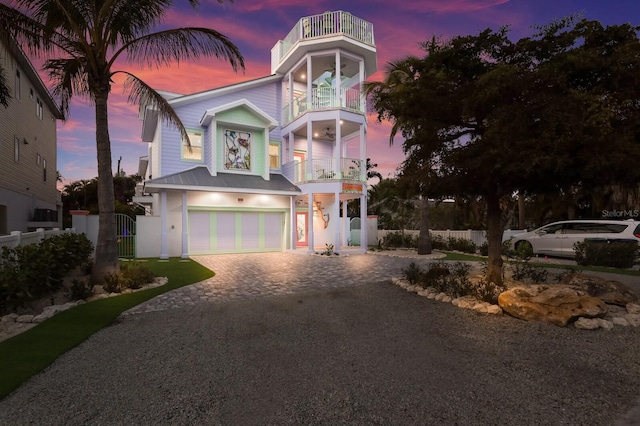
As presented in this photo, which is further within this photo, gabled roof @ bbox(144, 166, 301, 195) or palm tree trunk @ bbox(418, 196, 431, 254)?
palm tree trunk @ bbox(418, 196, 431, 254)

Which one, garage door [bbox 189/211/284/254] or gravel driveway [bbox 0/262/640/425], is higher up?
garage door [bbox 189/211/284/254]

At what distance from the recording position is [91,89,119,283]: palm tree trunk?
879cm

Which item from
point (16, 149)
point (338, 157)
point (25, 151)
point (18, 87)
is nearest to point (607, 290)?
point (338, 157)

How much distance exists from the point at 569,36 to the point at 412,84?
2919mm

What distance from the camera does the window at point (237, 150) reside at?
1778 centimetres

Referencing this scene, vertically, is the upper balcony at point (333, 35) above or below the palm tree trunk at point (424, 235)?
above

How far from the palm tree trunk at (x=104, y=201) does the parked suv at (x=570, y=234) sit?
52.0ft

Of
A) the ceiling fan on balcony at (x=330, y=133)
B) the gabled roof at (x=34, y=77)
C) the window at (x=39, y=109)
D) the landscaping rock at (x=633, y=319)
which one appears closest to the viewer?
the landscaping rock at (x=633, y=319)

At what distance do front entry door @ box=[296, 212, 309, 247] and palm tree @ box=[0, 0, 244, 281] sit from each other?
37.2 feet

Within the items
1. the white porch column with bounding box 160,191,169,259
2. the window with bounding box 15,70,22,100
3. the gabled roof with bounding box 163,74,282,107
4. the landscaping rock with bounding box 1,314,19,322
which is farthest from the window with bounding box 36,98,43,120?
the landscaping rock with bounding box 1,314,19,322

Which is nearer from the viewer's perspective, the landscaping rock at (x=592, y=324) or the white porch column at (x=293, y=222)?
the landscaping rock at (x=592, y=324)

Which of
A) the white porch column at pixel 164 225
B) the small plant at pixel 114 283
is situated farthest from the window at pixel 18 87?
the small plant at pixel 114 283

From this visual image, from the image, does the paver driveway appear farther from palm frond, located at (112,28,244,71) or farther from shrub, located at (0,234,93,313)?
palm frond, located at (112,28,244,71)

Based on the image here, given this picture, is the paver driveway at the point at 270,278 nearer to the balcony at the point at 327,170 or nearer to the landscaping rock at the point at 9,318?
the landscaping rock at the point at 9,318
